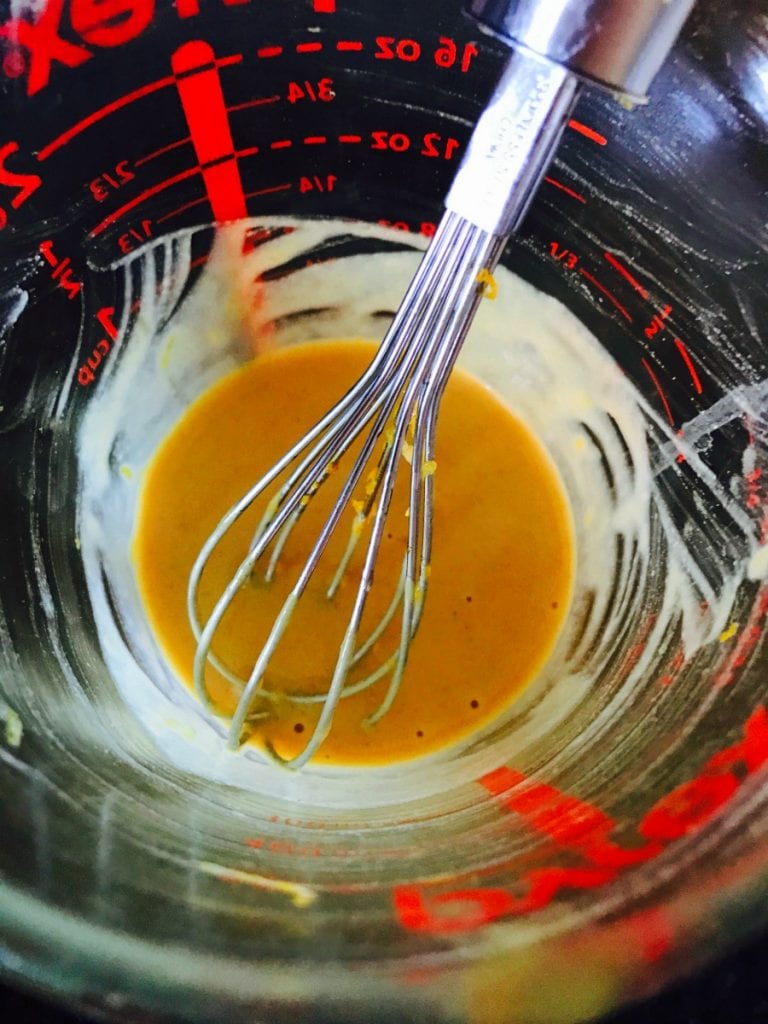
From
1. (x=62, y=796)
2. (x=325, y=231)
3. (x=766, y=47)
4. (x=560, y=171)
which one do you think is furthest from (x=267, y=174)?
(x=62, y=796)

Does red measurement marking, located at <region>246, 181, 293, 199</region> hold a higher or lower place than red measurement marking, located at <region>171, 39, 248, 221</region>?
lower

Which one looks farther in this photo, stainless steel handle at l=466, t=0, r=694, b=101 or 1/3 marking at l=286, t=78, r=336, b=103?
1/3 marking at l=286, t=78, r=336, b=103

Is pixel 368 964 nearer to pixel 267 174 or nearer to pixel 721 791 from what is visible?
pixel 721 791

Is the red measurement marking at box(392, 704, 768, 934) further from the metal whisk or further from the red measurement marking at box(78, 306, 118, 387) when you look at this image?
the red measurement marking at box(78, 306, 118, 387)

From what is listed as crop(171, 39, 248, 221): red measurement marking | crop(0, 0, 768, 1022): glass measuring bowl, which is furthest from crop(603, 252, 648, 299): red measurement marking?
crop(171, 39, 248, 221): red measurement marking

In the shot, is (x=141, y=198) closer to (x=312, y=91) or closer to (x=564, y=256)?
(x=312, y=91)

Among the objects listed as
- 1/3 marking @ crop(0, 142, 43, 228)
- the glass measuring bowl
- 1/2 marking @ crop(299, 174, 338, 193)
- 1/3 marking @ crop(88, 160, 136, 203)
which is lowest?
the glass measuring bowl
